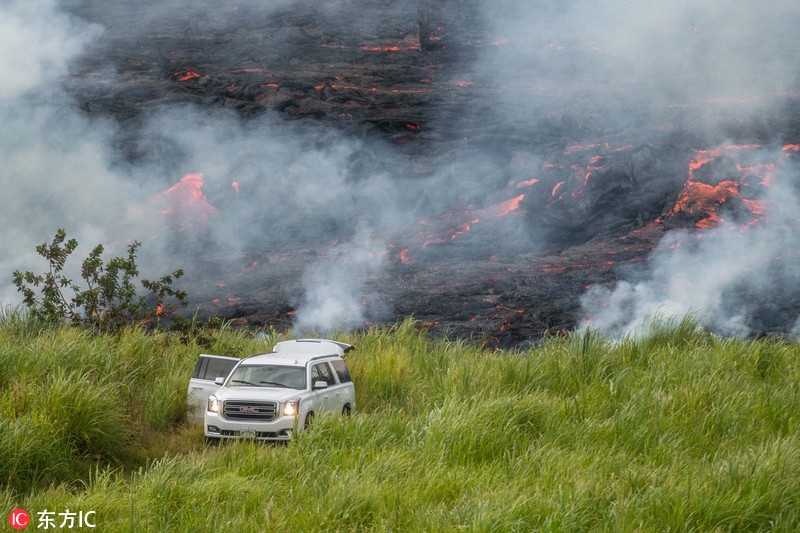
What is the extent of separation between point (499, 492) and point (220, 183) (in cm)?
2628

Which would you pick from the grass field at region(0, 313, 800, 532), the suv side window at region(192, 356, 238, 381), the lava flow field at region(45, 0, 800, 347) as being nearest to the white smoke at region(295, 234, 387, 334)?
the lava flow field at region(45, 0, 800, 347)

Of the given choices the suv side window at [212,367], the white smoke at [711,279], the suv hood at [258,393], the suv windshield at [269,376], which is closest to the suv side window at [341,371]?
the suv windshield at [269,376]

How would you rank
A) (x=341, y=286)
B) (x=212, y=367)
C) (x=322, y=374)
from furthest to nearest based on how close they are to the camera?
(x=341, y=286)
(x=212, y=367)
(x=322, y=374)

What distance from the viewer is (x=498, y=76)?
119 feet

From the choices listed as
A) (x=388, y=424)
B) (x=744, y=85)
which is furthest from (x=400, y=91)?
(x=388, y=424)

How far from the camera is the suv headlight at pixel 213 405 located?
38.5 ft

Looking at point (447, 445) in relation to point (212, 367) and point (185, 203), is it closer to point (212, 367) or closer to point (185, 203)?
point (212, 367)

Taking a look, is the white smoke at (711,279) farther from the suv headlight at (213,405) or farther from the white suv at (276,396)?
the suv headlight at (213,405)

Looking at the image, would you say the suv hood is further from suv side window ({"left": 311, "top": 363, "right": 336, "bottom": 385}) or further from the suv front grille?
suv side window ({"left": 311, "top": 363, "right": 336, "bottom": 385})

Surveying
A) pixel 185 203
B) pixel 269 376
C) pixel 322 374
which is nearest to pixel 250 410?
pixel 269 376

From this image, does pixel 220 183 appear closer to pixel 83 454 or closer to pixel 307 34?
A: pixel 307 34

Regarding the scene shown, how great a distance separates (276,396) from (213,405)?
0.91 meters

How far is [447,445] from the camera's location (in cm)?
977

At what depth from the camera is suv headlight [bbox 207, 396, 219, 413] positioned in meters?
11.7
